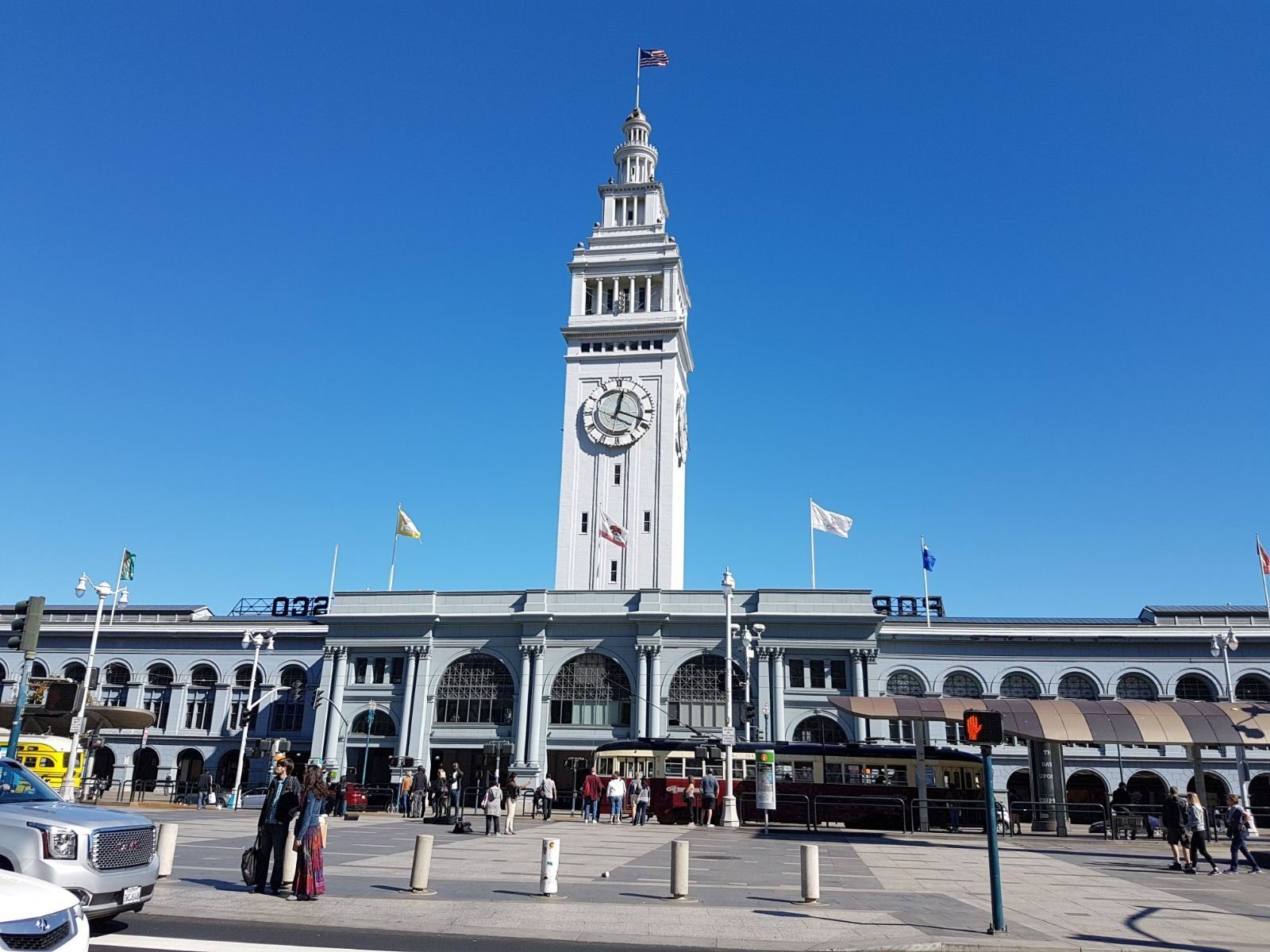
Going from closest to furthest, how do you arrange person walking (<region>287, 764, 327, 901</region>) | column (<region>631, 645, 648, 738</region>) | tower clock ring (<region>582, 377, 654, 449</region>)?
person walking (<region>287, 764, 327, 901</region>)
column (<region>631, 645, 648, 738</region>)
tower clock ring (<region>582, 377, 654, 449</region>)

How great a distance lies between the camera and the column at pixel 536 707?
56.9 meters

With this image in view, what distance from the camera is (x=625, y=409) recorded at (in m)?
70.0

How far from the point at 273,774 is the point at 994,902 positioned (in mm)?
11104

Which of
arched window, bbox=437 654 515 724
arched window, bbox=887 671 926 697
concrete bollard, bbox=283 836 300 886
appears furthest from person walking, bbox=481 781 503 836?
arched window, bbox=887 671 926 697

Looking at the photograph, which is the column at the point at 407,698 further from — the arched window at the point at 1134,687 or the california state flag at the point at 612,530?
the arched window at the point at 1134,687

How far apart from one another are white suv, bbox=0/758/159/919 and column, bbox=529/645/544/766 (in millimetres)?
45045

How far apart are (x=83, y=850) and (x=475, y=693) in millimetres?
49284

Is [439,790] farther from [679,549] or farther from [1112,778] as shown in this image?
[1112,778]

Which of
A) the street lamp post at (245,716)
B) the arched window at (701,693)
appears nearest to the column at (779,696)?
the arched window at (701,693)

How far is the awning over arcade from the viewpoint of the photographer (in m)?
31.8

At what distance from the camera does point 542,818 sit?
4138cm

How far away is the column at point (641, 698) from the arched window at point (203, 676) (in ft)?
101

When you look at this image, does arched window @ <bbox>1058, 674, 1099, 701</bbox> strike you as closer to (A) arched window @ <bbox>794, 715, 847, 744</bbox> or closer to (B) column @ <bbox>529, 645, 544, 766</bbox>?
(A) arched window @ <bbox>794, 715, 847, 744</bbox>


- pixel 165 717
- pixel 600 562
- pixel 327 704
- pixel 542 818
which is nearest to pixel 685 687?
pixel 600 562
